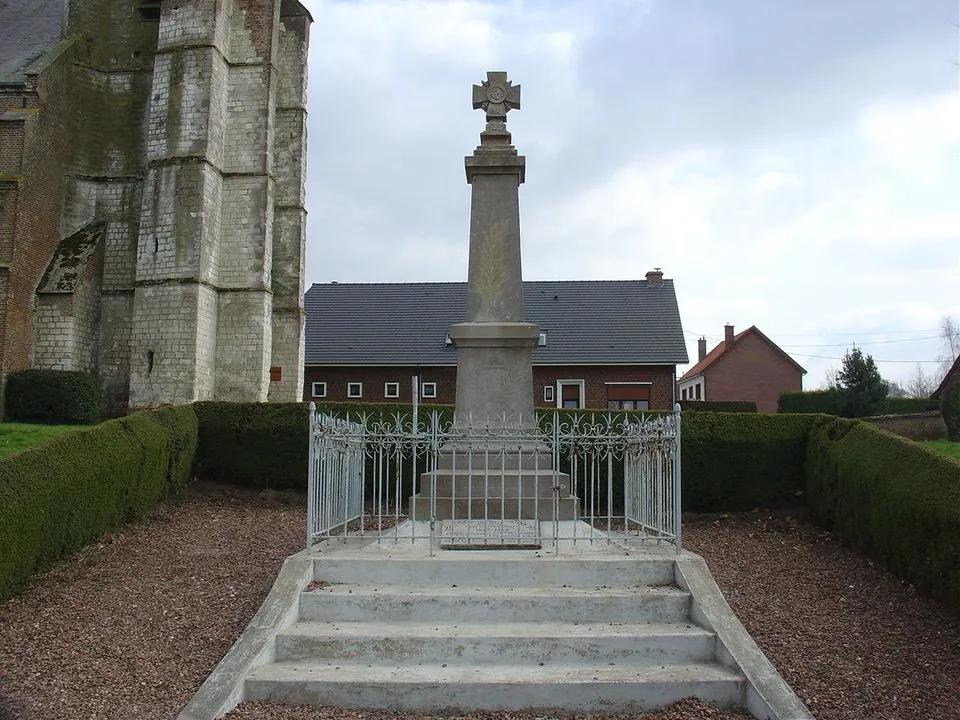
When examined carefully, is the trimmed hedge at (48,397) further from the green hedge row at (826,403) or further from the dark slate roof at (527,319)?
the green hedge row at (826,403)

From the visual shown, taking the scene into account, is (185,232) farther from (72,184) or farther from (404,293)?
(404,293)

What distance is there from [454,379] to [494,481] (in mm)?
21716

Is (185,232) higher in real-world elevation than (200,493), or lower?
higher

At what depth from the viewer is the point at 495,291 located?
31.3 ft

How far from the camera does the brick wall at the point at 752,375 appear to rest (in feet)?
133

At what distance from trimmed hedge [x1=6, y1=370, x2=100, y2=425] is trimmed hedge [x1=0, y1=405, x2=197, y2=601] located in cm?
897

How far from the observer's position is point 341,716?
474 cm

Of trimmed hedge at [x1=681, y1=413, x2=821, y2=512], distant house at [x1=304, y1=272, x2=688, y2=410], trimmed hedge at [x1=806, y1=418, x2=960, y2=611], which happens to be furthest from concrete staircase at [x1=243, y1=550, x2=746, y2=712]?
distant house at [x1=304, y1=272, x2=688, y2=410]

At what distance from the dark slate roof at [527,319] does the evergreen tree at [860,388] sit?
283 inches

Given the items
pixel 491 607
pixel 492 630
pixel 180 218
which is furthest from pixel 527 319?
pixel 492 630

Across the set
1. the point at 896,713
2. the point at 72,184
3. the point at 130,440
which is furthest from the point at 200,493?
Result: the point at 72,184

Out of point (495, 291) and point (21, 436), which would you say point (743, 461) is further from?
point (21, 436)

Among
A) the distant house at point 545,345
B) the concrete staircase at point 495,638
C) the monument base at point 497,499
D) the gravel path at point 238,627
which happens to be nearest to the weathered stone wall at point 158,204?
the distant house at point 545,345

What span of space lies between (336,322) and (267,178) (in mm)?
11028
